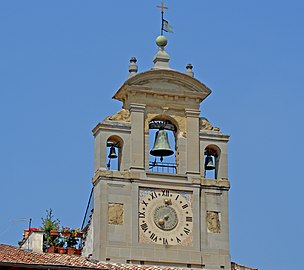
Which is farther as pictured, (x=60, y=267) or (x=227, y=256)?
(x=227, y=256)

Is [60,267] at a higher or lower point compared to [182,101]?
lower

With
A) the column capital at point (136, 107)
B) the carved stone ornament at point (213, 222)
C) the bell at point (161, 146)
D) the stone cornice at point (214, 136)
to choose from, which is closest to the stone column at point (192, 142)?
the stone cornice at point (214, 136)

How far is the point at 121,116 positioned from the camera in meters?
46.3

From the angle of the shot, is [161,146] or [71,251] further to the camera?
[71,251]

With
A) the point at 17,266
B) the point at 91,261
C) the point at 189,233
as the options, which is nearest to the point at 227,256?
the point at 189,233

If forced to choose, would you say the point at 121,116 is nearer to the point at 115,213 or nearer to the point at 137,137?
the point at 137,137

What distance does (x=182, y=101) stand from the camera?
46938mm

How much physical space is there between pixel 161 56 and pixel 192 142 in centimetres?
310

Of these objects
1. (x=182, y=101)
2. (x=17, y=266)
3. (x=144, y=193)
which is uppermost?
(x=182, y=101)

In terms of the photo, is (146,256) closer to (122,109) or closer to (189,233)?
(189,233)

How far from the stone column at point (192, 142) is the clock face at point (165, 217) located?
99 centimetres

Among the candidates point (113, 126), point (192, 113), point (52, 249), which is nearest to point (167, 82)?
point (192, 113)

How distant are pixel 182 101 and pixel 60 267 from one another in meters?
7.53

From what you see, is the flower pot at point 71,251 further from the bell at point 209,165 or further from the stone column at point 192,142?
the bell at point 209,165
